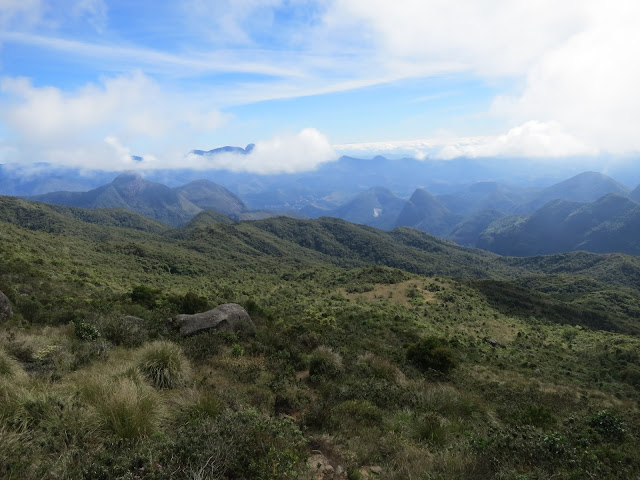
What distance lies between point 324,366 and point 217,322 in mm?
5715

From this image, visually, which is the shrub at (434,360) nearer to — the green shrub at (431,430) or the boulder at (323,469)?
the green shrub at (431,430)

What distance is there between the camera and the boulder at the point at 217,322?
15.0m

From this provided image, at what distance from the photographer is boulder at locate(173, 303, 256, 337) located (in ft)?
49.2

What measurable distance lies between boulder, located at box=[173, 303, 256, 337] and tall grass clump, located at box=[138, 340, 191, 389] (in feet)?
17.1

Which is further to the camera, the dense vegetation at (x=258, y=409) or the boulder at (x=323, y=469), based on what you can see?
the boulder at (x=323, y=469)

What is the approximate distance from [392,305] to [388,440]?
4476cm

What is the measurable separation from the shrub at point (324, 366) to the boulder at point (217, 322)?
4.50 meters

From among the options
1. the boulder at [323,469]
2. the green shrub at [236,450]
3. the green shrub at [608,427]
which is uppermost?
the green shrub at [236,450]

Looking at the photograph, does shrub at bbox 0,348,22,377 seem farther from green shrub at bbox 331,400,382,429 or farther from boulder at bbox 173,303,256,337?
green shrub at bbox 331,400,382,429

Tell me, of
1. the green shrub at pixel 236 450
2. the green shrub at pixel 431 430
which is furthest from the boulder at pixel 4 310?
the green shrub at pixel 431 430

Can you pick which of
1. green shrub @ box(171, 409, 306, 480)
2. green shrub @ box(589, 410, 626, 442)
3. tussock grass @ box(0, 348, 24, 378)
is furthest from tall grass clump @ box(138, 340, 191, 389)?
green shrub @ box(589, 410, 626, 442)

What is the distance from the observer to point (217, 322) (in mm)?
15312

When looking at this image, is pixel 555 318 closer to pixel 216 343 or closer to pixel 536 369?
pixel 536 369

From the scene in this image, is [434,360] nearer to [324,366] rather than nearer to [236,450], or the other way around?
[324,366]
